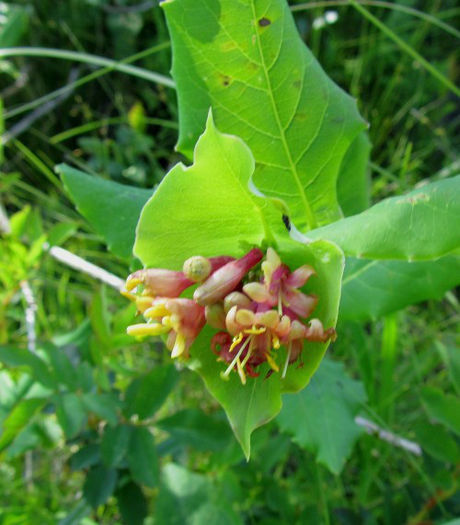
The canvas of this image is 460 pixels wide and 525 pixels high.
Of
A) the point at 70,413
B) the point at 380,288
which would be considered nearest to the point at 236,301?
the point at 380,288

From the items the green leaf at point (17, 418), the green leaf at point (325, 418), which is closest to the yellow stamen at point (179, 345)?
the green leaf at point (325, 418)

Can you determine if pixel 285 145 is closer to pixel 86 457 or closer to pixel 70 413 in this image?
pixel 70 413

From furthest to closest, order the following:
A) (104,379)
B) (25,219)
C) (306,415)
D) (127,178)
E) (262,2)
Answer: (127,178)
(25,219)
(104,379)
(306,415)
(262,2)

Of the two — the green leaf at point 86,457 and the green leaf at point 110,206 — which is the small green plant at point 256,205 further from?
the green leaf at point 86,457

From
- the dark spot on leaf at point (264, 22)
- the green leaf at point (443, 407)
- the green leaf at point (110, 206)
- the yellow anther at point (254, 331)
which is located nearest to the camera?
the yellow anther at point (254, 331)

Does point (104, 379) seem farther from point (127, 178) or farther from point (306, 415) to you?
point (127, 178)

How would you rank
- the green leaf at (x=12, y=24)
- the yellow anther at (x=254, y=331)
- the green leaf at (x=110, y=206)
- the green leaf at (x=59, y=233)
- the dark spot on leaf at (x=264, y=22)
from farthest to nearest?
the green leaf at (x=12, y=24) → the green leaf at (x=59, y=233) → the green leaf at (x=110, y=206) → the dark spot on leaf at (x=264, y=22) → the yellow anther at (x=254, y=331)

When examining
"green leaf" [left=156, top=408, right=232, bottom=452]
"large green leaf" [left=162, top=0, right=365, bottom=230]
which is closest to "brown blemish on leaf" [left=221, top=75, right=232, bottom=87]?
"large green leaf" [left=162, top=0, right=365, bottom=230]

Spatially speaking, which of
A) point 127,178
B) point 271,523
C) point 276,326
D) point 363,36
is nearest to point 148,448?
point 271,523
